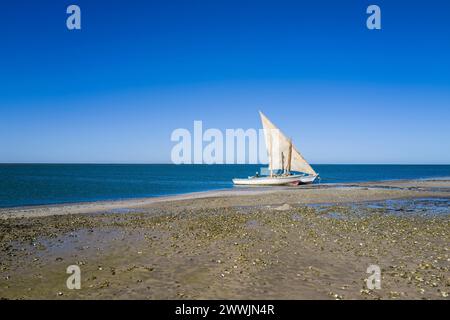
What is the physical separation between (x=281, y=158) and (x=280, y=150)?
1664mm

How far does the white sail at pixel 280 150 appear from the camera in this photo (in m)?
72.5

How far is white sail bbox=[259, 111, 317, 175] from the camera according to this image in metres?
72.5

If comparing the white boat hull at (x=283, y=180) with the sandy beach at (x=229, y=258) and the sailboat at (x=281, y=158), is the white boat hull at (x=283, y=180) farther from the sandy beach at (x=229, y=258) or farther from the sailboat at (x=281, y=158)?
the sandy beach at (x=229, y=258)

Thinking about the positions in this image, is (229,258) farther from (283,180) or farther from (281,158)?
(281,158)

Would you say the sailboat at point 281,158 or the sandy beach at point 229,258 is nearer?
the sandy beach at point 229,258

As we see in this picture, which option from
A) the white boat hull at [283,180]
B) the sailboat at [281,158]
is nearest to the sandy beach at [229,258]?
the white boat hull at [283,180]

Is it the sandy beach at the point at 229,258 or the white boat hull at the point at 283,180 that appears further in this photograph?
the white boat hull at the point at 283,180

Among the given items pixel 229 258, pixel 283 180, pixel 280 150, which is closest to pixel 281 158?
pixel 280 150

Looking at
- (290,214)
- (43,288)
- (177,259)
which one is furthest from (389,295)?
(290,214)

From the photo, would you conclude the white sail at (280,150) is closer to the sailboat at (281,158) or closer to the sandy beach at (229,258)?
the sailboat at (281,158)

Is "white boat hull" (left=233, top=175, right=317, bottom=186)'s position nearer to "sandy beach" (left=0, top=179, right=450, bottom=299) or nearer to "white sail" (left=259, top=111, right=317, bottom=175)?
"white sail" (left=259, top=111, right=317, bottom=175)

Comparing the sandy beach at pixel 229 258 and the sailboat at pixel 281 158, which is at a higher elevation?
the sailboat at pixel 281 158
